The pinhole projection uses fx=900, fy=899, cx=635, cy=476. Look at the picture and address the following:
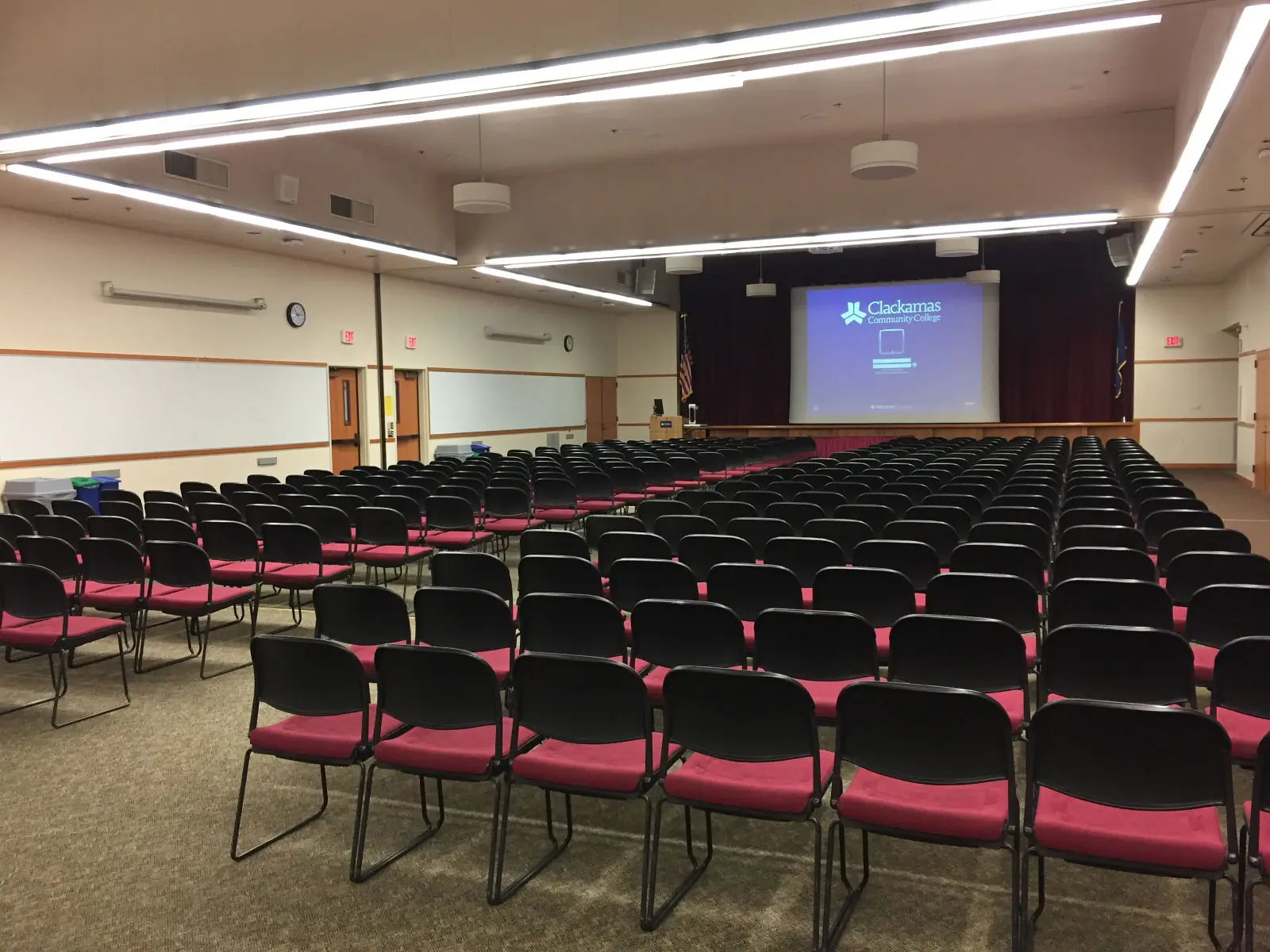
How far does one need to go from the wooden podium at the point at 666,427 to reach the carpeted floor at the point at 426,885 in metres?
17.9

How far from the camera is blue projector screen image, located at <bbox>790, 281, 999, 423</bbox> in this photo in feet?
67.1

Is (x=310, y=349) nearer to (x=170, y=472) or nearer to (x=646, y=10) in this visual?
(x=170, y=472)

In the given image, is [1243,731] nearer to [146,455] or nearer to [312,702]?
[312,702]

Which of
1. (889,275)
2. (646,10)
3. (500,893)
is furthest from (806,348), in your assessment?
(500,893)

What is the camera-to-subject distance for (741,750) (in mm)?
2885

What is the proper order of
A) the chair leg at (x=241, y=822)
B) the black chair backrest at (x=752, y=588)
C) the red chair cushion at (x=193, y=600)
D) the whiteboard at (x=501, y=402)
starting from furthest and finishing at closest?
1. the whiteboard at (x=501, y=402)
2. the red chair cushion at (x=193, y=600)
3. the black chair backrest at (x=752, y=588)
4. the chair leg at (x=241, y=822)

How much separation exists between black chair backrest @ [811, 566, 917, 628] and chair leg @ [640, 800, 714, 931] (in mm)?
1372

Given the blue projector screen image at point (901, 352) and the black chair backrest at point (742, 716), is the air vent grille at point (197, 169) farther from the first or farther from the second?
the blue projector screen image at point (901, 352)

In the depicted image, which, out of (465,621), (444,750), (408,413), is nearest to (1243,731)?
(444,750)

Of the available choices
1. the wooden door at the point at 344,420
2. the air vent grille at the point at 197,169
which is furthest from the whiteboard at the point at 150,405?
the air vent grille at the point at 197,169

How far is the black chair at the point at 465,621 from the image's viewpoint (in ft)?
13.4

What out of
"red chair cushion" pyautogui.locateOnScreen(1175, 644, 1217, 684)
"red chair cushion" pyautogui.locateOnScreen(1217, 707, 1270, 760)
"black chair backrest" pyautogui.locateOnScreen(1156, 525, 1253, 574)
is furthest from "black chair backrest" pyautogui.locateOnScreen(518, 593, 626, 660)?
"black chair backrest" pyautogui.locateOnScreen(1156, 525, 1253, 574)

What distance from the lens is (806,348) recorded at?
21.9 metres

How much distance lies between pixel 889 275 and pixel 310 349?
13.2 meters
